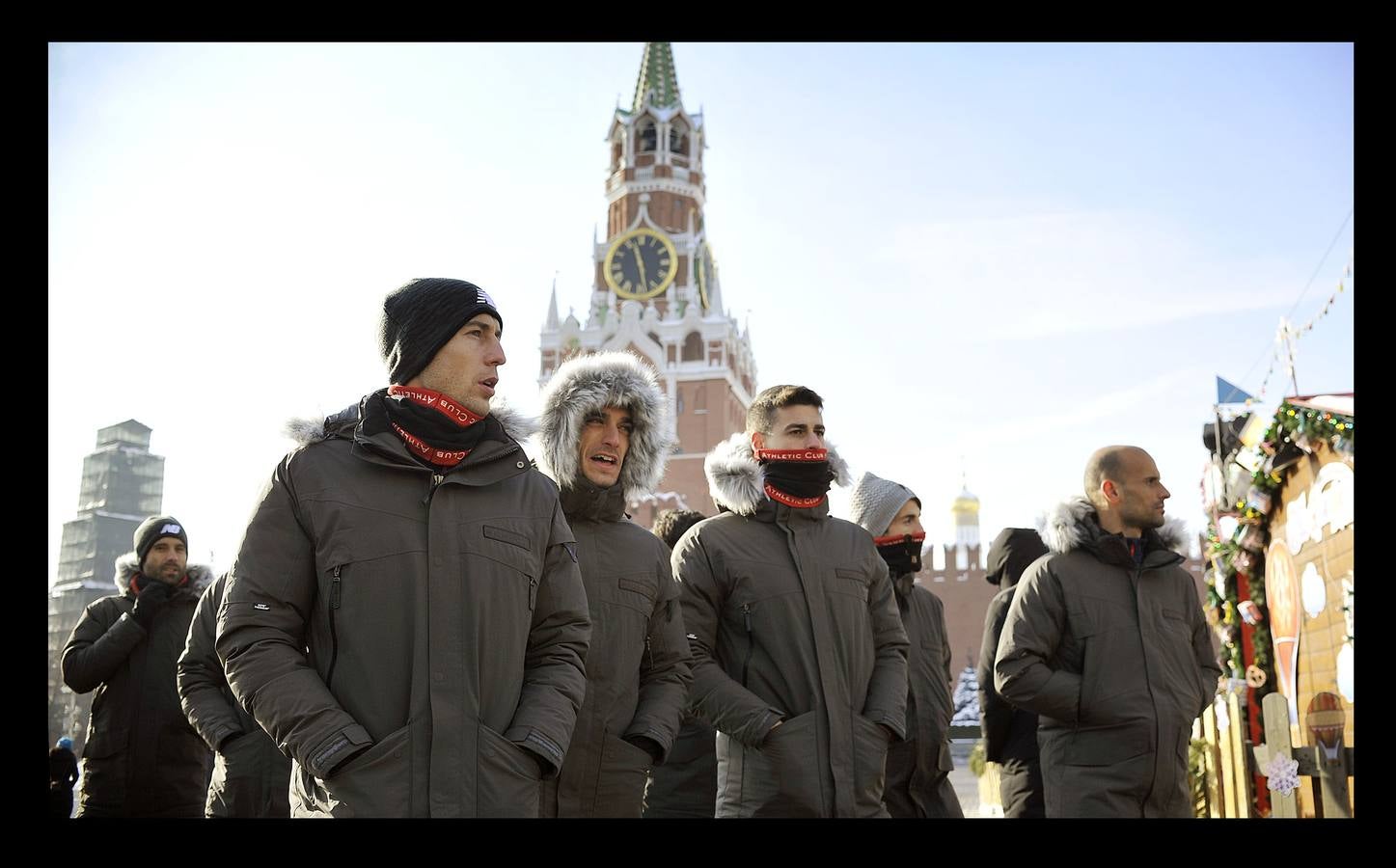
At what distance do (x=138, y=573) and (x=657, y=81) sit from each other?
5706 cm

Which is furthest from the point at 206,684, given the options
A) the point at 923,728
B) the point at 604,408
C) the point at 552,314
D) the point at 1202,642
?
the point at 552,314

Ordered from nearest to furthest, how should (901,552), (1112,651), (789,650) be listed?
(789,650), (1112,651), (901,552)

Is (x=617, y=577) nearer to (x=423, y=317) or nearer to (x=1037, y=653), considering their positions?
(x=423, y=317)

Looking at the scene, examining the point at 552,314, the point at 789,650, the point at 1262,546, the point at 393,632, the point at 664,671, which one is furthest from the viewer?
the point at 552,314

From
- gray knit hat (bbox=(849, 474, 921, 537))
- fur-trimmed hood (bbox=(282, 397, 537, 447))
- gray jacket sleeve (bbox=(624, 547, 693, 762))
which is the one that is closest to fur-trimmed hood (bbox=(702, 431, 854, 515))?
gray jacket sleeve (bbox=(624, 547, 693, 762))

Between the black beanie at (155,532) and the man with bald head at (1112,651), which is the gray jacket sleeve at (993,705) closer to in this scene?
the man with bald head at (1112,651)

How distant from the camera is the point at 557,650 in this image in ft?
8.59

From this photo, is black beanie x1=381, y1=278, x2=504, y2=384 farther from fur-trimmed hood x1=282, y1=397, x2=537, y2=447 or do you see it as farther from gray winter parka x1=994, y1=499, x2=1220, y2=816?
gray winter parka x1=994, y1=499, x2=1220, y2=816

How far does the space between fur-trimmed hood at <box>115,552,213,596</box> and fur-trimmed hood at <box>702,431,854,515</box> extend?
8.01 ft

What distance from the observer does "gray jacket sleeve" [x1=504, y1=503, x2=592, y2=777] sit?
96.9 inches

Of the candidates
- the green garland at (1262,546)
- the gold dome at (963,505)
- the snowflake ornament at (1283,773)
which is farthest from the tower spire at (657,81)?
the snowflake ornament at (1283,773)

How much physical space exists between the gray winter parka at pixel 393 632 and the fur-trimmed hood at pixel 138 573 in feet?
9.95

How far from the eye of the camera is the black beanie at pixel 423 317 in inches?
103
